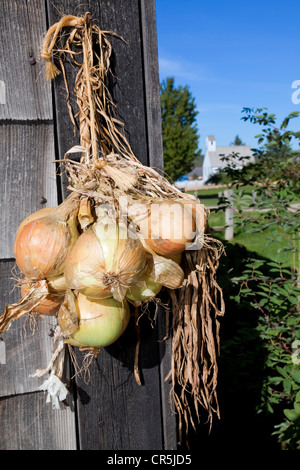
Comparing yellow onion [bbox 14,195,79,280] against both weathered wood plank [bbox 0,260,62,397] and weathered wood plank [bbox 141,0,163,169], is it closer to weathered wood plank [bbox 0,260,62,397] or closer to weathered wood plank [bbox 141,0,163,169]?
weathered wood plank [bbox 0,260,62,397]

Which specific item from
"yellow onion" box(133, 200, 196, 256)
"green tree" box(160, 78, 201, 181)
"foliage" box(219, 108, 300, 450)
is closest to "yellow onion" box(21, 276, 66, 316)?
"yellow onion" box(133, 200, 196, 256)

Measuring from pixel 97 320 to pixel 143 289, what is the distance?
0.12 m

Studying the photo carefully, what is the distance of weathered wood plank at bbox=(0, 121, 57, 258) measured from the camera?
3.46 feet

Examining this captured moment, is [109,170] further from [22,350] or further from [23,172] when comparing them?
[22,350]

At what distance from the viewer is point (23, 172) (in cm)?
107

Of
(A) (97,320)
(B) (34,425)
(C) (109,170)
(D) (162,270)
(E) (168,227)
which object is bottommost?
(B) (34,425)

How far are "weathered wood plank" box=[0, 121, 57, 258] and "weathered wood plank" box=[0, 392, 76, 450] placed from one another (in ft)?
1.47

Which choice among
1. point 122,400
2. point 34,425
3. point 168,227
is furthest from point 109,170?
point 34,425

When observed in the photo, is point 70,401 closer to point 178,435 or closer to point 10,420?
point 10,420

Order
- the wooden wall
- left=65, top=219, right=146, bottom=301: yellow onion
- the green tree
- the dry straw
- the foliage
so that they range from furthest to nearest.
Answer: the green tree
the foliage
the wooden wall
the dry straw
left=65, top=219, right=146, bottom=301: yellow onion

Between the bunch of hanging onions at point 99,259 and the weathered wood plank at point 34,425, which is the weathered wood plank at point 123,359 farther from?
the bunch of hanging onions at point 99,259

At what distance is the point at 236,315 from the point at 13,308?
2.75 meters

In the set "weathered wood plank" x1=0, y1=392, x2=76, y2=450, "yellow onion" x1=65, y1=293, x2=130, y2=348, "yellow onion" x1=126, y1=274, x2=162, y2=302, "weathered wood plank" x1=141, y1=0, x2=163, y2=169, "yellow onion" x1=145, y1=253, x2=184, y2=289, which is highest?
"weathered wood plank" x1=141, y1=0, x2=163, y2=169

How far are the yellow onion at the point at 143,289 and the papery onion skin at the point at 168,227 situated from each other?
0.08m
